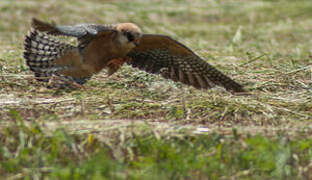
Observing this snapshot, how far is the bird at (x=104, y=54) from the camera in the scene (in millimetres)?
5191

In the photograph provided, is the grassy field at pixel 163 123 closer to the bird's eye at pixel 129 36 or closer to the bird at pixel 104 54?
the bird at pixel 104 54

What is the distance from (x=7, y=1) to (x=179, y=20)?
3.55 metres

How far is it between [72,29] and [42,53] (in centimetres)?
82

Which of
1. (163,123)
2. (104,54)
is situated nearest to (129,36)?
(104,54)

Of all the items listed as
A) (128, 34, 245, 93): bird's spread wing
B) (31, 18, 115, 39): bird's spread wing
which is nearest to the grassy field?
(128, 34, 245, 93): bird's spread wing

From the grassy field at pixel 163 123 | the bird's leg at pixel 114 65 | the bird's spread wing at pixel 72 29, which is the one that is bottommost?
the grassy field at pixel 163 123

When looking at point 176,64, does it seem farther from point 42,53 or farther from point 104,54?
point 42,53

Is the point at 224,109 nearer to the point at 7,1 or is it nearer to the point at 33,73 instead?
the point at 33,73

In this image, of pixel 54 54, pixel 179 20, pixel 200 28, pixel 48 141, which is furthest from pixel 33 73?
pixel 179 20

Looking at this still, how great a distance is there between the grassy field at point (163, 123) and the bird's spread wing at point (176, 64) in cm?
12

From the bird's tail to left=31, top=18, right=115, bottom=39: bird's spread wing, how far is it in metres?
0.41

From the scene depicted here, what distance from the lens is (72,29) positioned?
15.2 ft

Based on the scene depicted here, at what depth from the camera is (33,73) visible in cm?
564

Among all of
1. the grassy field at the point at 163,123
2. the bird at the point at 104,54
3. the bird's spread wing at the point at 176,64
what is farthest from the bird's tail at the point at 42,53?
the bird's spread wing at the point at 176,64
